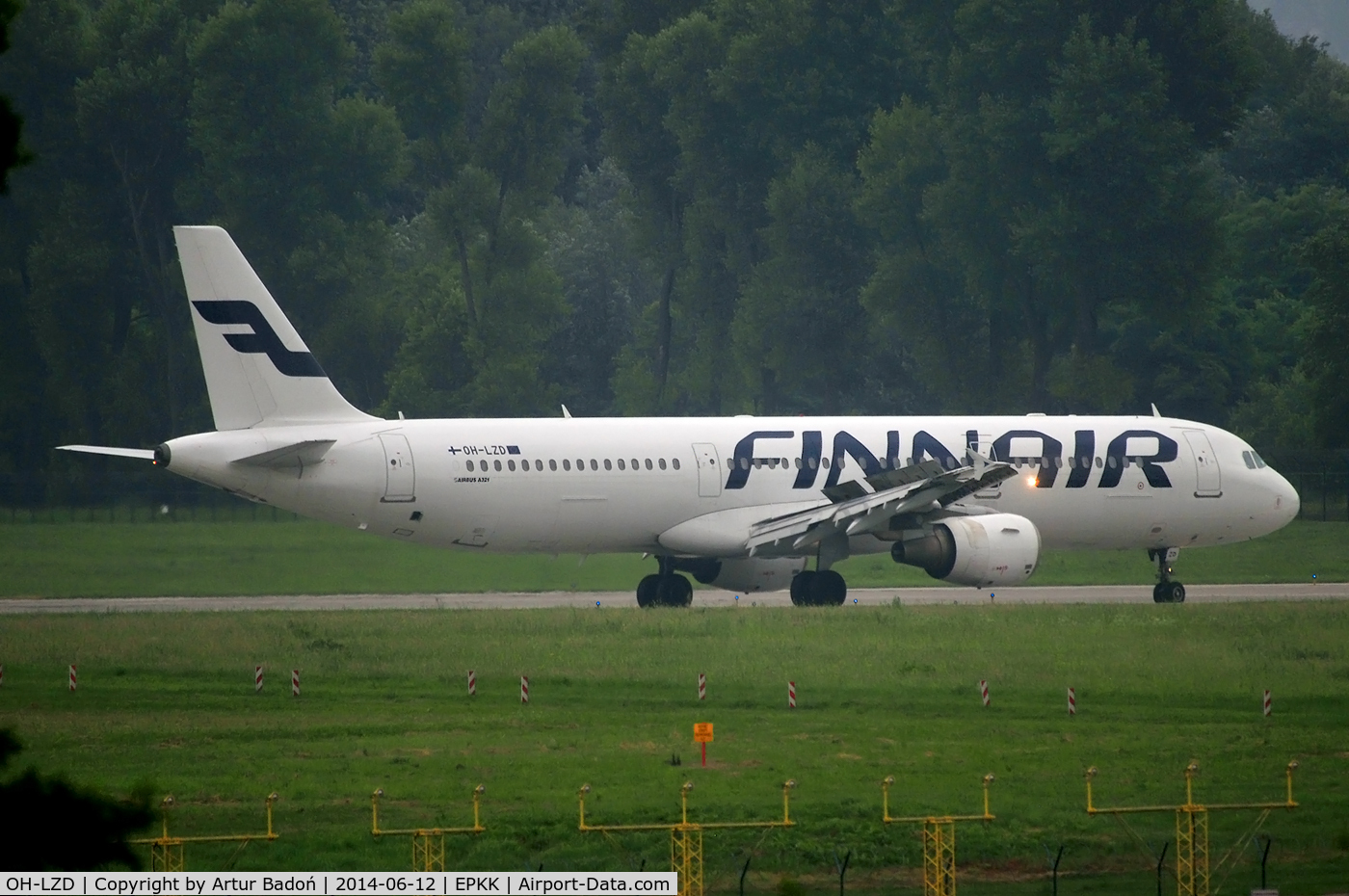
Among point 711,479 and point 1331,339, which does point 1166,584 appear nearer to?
point 711,479

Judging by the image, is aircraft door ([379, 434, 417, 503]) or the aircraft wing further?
the aircraft wing

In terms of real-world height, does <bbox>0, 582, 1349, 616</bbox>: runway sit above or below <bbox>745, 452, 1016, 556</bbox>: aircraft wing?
below

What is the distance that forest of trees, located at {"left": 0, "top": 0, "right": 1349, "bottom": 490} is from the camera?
257 ft

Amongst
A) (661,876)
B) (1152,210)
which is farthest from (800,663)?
(1152,210)

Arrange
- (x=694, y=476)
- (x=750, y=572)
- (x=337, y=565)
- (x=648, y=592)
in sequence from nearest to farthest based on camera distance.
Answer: (x=694, y=476)
(x=750, y=572)
(x=648, y=592)
(x=337, y=565)

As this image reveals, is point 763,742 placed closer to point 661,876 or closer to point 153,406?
point 661,876

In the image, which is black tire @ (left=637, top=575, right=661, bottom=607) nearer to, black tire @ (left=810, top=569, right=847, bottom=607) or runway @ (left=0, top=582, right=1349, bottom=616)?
runway @ (left=0, top=582, right=1349, bottom=616)

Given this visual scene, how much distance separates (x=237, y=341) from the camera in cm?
3653

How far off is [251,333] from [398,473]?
12.3 ft

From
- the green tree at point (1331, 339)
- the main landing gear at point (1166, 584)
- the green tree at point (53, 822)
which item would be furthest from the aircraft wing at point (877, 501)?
the green tree at point (1331, 339)

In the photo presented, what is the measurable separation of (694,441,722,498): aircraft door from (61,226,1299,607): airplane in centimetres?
4

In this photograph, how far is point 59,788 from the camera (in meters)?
9.73

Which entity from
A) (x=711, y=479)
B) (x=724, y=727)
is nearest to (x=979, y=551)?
(x=711, y=479)

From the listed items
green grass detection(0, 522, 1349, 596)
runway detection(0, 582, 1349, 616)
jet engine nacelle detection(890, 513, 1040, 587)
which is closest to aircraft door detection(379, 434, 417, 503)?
runway detection(0, 582, 1349, 616)
